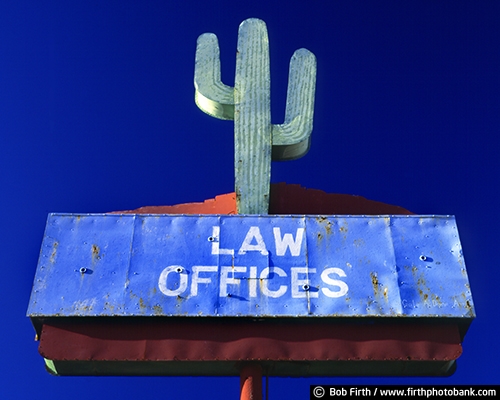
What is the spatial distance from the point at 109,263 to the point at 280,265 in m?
2.41

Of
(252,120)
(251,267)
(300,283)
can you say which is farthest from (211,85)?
(300,283)

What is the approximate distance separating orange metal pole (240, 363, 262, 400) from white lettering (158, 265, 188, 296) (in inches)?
53.1

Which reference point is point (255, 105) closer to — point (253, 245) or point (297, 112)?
point (297, 112)

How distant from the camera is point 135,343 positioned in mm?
11469

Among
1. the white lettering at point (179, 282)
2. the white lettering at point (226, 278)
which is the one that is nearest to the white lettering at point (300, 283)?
the white lettering at point (226, 278)

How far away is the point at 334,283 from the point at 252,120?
318 cm

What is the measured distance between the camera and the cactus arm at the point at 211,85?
13781mm

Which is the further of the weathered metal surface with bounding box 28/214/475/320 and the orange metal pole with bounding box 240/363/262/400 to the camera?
the weathered metal surface with bounding box 28/214/475/320

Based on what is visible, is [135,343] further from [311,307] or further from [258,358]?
[311,307]

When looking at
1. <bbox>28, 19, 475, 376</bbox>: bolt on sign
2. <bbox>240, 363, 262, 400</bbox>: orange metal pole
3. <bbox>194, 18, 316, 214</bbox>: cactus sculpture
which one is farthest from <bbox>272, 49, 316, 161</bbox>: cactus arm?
<bbox>240, 363, 262, 400</bbox>: orange metal pole

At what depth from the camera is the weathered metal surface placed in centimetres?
1162

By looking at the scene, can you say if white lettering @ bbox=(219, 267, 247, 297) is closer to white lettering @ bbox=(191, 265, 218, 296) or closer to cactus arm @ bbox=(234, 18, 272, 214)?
white lettering @ bbox=(191, 265, 218, 296)

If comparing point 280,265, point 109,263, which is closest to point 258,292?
point 280,265

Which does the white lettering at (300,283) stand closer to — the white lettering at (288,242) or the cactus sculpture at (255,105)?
the white lettering at (288,242)
